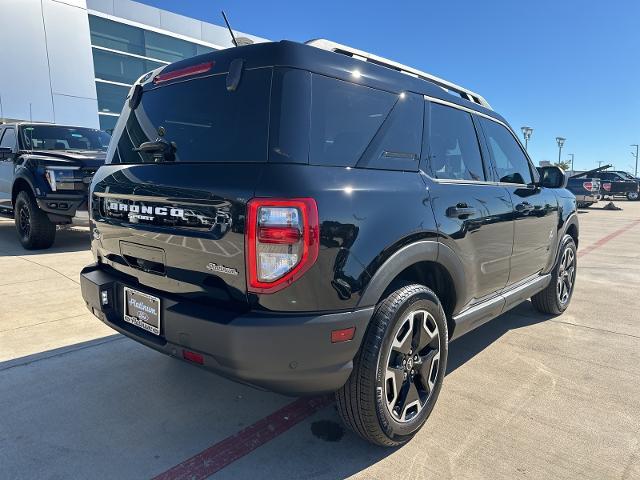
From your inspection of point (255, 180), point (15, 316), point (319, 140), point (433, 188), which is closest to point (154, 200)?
point (255, 180)

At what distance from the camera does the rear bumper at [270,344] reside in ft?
6.11

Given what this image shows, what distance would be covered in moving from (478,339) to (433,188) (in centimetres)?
195

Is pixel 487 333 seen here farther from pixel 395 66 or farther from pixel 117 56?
pixel 117 56

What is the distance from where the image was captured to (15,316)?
409 cm

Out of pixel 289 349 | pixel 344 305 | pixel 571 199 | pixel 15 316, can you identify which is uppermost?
pixel 571 199

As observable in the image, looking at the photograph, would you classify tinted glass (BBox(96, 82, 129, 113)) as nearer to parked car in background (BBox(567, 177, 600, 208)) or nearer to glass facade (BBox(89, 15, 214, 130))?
glass facade (BBox(89, 15, 214, 130))

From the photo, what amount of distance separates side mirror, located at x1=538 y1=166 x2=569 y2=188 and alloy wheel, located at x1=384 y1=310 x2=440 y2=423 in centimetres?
230

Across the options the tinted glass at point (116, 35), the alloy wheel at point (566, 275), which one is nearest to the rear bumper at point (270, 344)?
the alloy wheel at point (566, 275)

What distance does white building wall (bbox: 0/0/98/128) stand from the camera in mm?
16469

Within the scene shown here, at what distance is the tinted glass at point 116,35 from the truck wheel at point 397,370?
22075mm

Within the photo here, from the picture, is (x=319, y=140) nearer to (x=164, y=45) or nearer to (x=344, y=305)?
(x=344, y=305)

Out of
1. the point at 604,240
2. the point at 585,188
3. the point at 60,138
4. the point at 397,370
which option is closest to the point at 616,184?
the point at 585,188

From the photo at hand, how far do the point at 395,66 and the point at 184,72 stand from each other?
1208 millimetres

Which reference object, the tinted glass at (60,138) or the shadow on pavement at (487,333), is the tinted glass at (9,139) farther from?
the shadow on pavement at (487,333)
